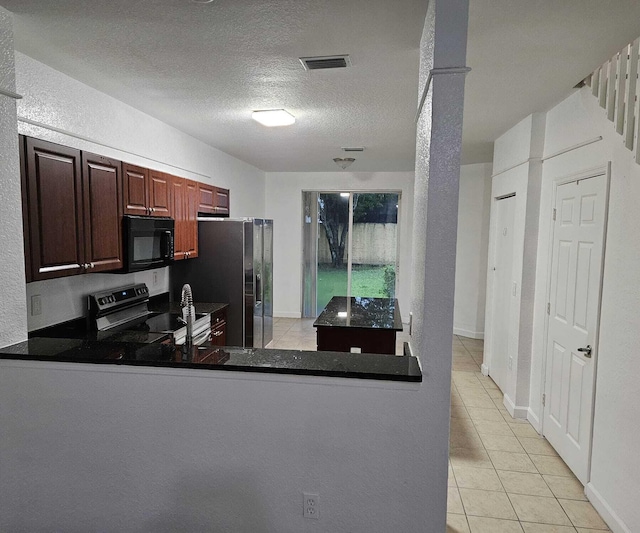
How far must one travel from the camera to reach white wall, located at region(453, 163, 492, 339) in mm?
6059

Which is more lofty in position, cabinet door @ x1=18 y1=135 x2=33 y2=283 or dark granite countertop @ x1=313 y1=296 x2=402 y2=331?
cabinet door @ x1=18 y1=135 x2=33 y2=283

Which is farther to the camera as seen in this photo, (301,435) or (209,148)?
(209,148)

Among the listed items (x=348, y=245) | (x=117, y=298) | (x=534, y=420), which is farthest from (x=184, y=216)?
(x=348, y=245)

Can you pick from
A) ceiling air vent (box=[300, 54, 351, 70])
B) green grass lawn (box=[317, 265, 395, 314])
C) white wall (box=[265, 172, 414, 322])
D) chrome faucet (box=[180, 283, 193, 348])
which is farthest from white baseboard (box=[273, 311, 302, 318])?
ceiling air vent (box=[300, 54, 351, 70])

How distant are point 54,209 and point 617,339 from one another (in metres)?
3.18

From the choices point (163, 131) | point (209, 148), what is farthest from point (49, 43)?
point (209, 148)

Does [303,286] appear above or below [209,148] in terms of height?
below

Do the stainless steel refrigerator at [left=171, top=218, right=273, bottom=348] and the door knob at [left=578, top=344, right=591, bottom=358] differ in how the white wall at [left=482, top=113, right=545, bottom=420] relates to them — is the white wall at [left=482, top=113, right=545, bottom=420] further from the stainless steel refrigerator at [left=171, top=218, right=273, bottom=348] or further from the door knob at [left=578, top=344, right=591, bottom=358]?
the stainless steel refrigerator at [left=171, top=218, right=273, bottom=348]

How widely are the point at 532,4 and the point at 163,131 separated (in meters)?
3.09

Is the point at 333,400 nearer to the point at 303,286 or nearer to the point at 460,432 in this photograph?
the point at 460,432

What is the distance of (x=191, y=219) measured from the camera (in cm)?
404

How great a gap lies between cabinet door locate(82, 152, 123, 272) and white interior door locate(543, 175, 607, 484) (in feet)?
10.1

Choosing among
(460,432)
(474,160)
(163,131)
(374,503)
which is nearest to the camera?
(374,503)

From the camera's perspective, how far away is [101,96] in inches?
115
